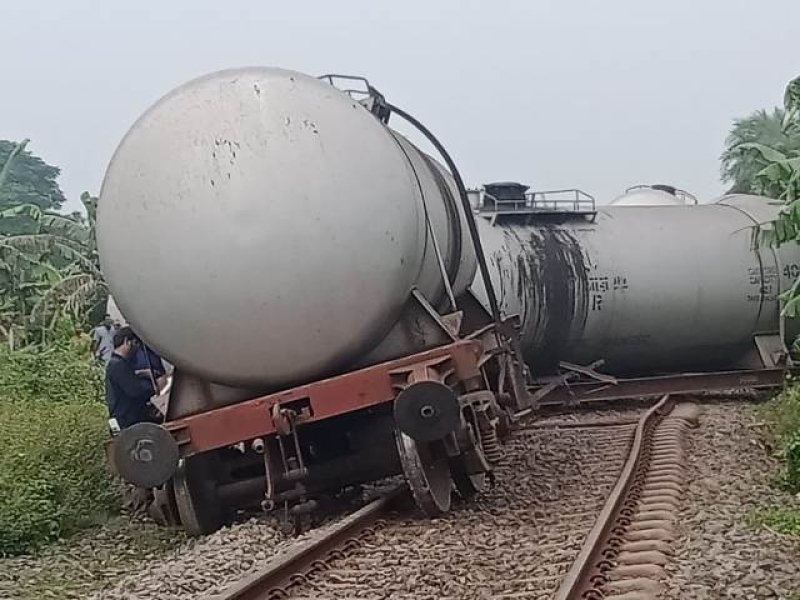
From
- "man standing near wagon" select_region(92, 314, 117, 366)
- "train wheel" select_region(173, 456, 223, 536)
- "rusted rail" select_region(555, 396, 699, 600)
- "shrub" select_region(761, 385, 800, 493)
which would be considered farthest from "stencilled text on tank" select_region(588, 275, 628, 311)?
"train wheel" select_region(173, 456, 223, 536)

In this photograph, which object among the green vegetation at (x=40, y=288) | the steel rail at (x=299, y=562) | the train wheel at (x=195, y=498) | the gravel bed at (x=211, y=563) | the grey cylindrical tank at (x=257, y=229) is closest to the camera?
the steel rail at (x=299, y=562)

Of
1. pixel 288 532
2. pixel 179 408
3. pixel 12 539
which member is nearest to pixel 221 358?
pixel 179 408

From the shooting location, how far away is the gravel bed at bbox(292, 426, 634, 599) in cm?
535

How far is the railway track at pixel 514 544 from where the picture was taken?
207 inches

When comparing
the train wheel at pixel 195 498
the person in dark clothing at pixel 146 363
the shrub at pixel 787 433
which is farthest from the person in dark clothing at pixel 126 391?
the shrub at pixel 787 433

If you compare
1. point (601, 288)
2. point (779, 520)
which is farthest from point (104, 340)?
point (779, 520)

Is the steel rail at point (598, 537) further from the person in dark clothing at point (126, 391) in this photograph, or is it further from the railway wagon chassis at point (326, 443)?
the person in dark clothing at point (126, 391)

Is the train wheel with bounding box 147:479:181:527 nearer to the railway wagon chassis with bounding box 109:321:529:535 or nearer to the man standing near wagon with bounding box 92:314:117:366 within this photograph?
the railway wagon chassis with bounding box 109:321:529:535

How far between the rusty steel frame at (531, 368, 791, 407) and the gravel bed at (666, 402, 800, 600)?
13.7 ft

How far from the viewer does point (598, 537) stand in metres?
5.88

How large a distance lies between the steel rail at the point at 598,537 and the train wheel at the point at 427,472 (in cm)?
102

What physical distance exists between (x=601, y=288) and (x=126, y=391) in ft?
25.5

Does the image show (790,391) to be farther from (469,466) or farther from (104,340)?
(104,340)

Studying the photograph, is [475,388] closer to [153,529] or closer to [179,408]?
[179,408]
